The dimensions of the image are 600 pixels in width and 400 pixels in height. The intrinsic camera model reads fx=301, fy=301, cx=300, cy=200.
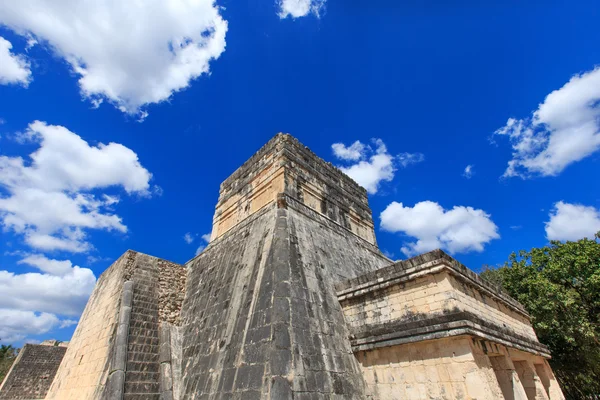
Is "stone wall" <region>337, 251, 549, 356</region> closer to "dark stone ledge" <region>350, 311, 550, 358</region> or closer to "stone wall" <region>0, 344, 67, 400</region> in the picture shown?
"dark stone ledge" <region>350, 311, 550, 358</region>

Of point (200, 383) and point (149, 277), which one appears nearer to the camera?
point (200, 383)

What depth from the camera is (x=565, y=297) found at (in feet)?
37.1

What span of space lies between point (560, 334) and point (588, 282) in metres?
2.36

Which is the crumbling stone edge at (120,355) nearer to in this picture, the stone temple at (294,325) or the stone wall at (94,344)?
the stone temple at (294,325)

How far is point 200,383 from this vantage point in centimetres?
547

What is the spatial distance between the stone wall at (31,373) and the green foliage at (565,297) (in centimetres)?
2121

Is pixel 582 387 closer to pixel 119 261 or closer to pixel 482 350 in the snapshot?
pixel 482 350

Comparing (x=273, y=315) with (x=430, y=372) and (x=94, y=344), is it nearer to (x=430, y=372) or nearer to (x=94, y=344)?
(x=430, y=372)

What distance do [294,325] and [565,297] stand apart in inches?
472

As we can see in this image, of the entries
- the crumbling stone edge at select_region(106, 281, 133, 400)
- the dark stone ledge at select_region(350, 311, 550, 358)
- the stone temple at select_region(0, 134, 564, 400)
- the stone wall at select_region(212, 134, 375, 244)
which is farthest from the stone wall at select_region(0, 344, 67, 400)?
the dark stone ledge at select_region(350, 311, 550, 358)

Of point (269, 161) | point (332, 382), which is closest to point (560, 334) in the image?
point (332, 382)

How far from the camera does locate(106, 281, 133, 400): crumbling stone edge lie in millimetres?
5555

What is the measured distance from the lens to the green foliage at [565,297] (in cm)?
1134

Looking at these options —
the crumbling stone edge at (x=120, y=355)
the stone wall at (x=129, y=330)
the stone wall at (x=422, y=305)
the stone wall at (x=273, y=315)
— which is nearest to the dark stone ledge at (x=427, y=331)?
→ the stone wall at (x=422, y=305)
